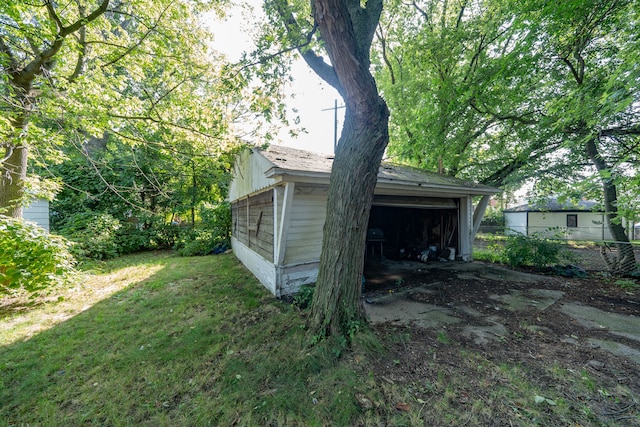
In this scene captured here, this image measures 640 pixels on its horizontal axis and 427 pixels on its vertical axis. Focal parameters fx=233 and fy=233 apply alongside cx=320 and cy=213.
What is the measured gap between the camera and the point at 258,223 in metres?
5.52

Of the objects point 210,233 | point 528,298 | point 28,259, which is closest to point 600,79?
point 528,298

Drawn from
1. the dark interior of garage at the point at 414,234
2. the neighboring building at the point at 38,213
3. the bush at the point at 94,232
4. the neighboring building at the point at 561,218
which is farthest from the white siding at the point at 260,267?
the neighboring building at the point at 561,218

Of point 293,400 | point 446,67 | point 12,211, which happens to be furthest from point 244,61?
point 446,67

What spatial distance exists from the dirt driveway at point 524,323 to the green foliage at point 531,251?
25.9 inches

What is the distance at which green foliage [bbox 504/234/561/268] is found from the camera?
19.4ft

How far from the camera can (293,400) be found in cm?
196

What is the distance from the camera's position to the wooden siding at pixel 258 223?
190 inches

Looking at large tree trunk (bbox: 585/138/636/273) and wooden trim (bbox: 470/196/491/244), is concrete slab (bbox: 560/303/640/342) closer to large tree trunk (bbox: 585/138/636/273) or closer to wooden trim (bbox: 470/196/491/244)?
large tree trunk (bbox: 585/138/636/273)

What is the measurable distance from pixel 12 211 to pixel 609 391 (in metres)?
9.18

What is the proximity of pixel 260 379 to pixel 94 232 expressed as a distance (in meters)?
9.55

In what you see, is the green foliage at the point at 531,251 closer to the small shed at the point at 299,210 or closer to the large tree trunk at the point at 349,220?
the small shed at the point at 299,210

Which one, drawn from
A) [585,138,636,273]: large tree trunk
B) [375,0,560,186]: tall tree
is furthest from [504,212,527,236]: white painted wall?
[585,138,636,273]: large tree trunk

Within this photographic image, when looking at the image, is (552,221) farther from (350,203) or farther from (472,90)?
(350,203)

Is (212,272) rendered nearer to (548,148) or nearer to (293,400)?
(293,400)
